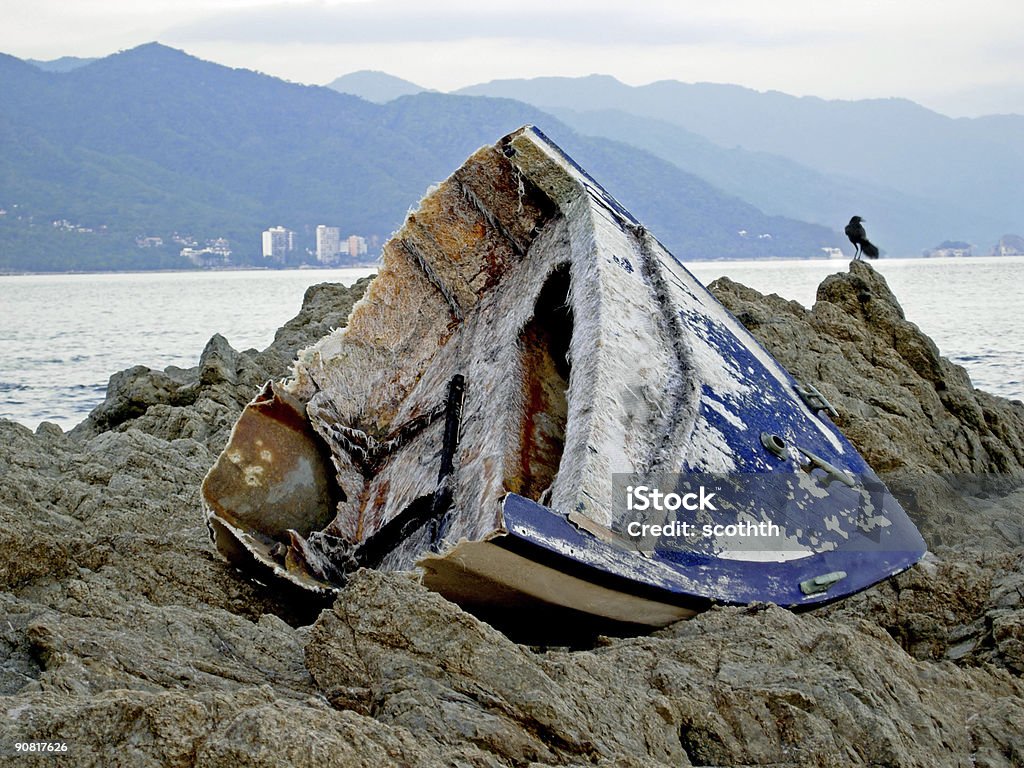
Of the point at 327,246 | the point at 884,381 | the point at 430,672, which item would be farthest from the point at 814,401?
the point at 327,246

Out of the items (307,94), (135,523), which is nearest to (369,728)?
(135,523)

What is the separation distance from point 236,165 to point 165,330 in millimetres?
122831

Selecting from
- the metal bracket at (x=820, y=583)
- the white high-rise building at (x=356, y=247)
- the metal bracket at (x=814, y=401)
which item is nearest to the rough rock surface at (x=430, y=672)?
the metal bracket at (x=820, y=583)

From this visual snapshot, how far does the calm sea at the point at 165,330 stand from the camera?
20.1 metres

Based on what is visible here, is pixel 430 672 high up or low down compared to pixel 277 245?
up

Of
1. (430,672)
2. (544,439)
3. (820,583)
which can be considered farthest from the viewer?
(544,439)

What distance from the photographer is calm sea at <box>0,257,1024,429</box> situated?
20141 millimetres

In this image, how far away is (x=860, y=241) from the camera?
14.1 m

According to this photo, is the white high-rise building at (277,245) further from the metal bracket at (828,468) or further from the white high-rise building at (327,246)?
the metal bracket at (828,468)

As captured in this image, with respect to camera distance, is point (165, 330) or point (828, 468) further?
point (165, 330)

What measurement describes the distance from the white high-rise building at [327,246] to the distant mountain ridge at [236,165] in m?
7.66

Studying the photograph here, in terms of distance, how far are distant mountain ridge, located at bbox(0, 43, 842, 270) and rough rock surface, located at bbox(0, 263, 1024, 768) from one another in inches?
3366

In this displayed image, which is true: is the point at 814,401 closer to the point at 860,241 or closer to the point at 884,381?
the point at 884,381

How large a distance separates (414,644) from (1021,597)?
7.85 feet
